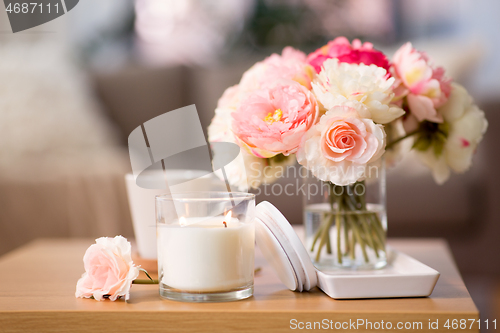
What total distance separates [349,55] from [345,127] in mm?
129

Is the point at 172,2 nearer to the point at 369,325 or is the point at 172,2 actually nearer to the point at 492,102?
the point at 492,102

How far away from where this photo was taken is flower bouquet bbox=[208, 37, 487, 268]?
56 centimetres

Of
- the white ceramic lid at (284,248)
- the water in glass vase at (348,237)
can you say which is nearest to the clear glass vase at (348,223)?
the water in glass vase at (348,237)

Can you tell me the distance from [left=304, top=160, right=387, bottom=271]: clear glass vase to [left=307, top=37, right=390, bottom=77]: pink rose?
15 cm

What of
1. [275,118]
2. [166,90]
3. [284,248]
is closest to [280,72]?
[275,118]

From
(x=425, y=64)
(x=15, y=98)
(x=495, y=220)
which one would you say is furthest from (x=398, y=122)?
(x=15, y=98)

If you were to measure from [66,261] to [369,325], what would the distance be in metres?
0.55

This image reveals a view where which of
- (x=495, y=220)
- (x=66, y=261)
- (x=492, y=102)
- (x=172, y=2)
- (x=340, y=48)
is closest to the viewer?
(x=340, y=48)

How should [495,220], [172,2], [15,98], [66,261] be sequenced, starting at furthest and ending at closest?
[172,2] < [15,98] < [495,220] < [66,261]

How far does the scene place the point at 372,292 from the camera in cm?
55

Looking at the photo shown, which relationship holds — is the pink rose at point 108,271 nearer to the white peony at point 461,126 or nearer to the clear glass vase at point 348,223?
the clear glass vase at point 348,223

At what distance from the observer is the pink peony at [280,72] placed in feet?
2.08

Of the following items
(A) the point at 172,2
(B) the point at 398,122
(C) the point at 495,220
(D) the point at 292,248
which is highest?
(A) the point at 172,2

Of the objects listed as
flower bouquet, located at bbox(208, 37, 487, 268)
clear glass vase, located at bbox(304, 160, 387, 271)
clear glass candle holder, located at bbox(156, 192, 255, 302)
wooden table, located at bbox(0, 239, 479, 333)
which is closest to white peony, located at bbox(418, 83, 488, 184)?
flower bouquet, located at bbox(208, 37, 487, 268)
